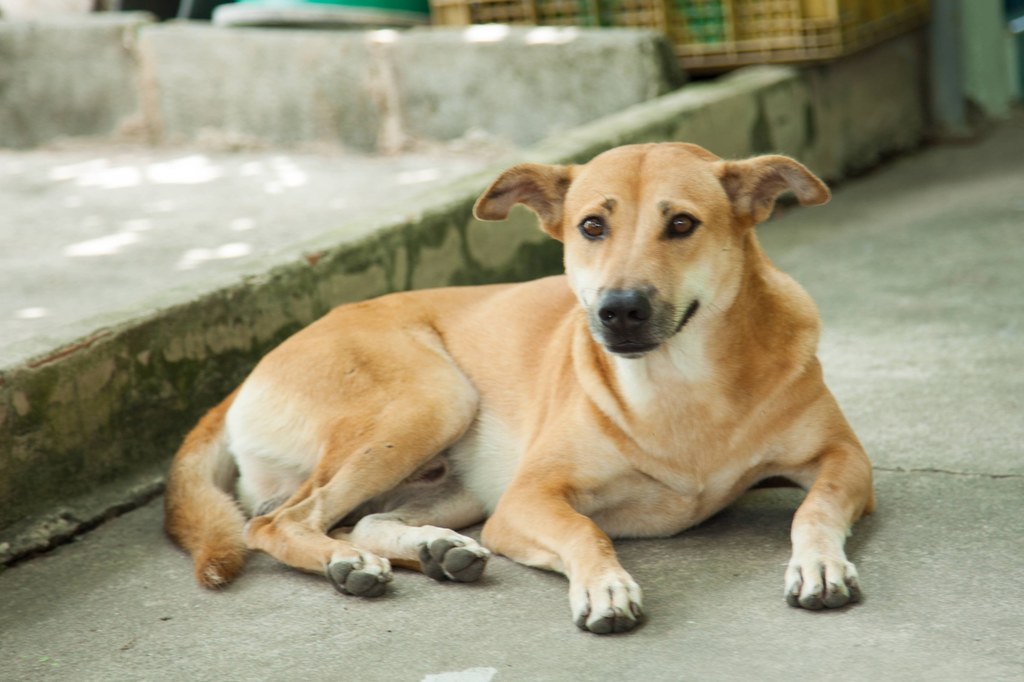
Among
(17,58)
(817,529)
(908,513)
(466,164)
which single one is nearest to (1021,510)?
(908,513)

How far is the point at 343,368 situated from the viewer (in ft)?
12.3

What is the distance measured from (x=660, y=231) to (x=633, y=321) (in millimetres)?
266

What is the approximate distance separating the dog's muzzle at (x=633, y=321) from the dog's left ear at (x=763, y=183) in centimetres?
40

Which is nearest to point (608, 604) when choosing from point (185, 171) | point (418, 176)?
point (418, 176)

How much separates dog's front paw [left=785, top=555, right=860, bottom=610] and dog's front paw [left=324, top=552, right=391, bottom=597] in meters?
0.99

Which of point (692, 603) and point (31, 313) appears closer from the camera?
point (692, 603)

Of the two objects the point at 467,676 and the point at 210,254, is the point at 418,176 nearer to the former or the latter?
the point at 210,254

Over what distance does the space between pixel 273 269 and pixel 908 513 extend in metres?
2.32

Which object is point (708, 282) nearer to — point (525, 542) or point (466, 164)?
point (525, 542)

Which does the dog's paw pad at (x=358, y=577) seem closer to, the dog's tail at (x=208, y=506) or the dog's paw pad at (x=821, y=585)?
the dog's tail at (x=208, y=506)

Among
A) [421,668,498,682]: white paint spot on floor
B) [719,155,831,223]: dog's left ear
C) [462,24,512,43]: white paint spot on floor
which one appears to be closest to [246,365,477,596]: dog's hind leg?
[421,668,498,682]: white paint spot on floor

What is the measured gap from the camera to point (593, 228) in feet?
10.8

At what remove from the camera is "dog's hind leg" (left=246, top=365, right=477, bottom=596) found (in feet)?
10.9

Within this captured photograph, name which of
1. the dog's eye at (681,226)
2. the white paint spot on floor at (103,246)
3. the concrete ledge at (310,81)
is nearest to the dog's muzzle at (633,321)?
the dog's eye at (681,226)
